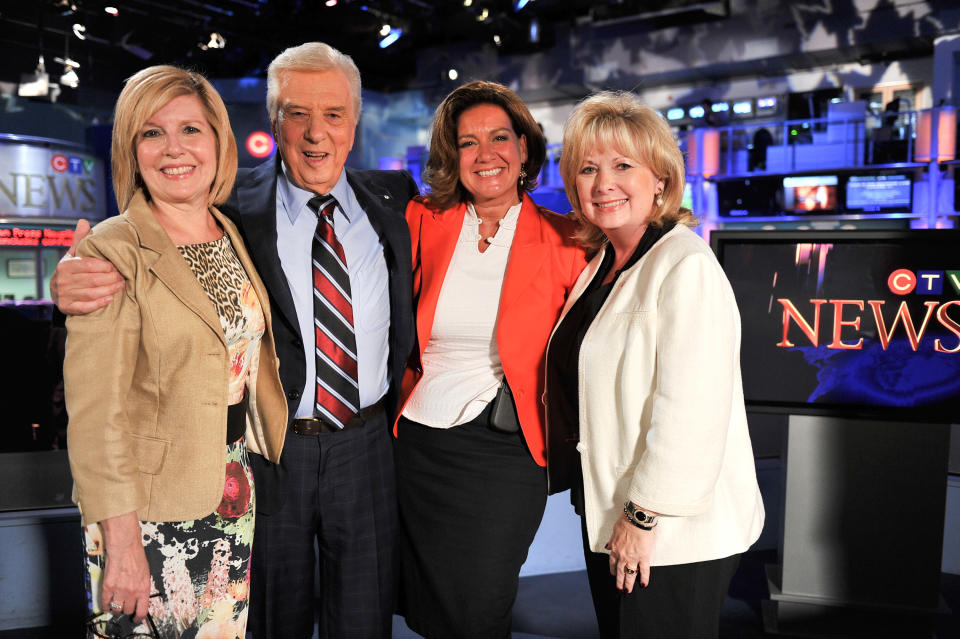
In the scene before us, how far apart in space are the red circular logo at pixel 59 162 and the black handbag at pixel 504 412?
1031 cm

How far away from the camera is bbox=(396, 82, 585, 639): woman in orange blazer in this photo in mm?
1929

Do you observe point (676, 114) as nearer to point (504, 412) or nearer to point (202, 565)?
point (504, 412)

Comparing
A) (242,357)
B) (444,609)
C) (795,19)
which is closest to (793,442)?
(444,609)

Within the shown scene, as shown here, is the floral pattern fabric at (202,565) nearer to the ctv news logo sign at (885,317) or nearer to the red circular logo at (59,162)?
the ctv news logo sign at (885,317)

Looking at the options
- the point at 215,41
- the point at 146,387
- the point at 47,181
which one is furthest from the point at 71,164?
the point at 146,387

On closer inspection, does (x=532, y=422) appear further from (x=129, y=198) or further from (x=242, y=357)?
(x=129, y=198)

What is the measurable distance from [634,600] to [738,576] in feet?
6.34

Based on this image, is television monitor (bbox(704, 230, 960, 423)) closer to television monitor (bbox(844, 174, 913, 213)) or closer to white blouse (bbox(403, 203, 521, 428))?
white blouse (bbox(403, 203, 521, 428))

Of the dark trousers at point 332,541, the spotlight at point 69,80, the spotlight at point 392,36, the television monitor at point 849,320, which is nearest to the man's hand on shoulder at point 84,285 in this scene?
the dark trousers at point 332,541

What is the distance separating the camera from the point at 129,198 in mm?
1476

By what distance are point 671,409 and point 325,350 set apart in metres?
0.85

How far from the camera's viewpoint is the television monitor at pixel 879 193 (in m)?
9.93

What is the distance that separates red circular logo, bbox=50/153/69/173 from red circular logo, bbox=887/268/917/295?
10736mm

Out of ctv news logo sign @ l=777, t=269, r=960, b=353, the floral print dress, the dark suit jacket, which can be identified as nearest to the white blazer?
the dark suit jacket
